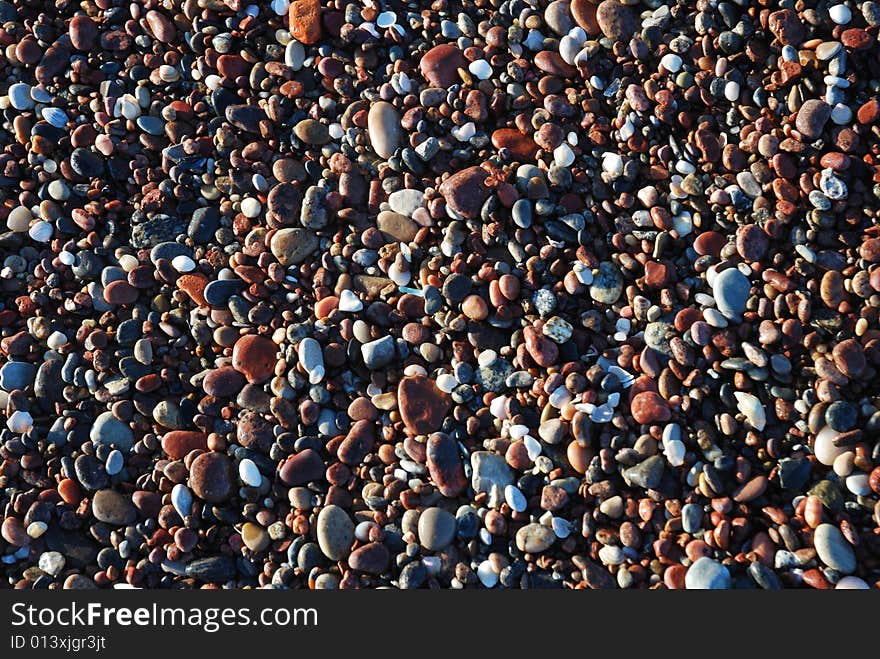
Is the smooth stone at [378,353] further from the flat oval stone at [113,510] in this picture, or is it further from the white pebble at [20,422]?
the white pebble at [20,422]

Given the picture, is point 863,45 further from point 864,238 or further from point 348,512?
point 348,512

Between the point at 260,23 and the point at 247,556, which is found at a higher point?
the point at 260,23

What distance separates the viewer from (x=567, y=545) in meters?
1.71

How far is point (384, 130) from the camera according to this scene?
209 centimetres

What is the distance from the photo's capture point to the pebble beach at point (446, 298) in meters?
1.73

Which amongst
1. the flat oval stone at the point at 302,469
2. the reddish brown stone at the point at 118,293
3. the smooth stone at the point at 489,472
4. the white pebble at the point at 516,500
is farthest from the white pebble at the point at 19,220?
the white pebble at the point at 516,500

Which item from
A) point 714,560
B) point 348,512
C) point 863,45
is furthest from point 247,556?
point 863,45

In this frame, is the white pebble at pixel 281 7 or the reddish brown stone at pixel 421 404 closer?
the reddish brown stone at pixel 421 404

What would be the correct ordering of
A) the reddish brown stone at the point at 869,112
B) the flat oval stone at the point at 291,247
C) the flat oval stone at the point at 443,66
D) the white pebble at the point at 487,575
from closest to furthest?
the white pebble at the point at 487,575
the reddish brown stone at the point at 869,112
the flat oval stone at the point at 291,247
the flat oval stone at the point at 443,66

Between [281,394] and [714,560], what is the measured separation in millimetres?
1002

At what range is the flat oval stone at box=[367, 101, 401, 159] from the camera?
2.09m

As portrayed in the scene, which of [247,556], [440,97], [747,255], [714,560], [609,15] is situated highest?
[609,15]

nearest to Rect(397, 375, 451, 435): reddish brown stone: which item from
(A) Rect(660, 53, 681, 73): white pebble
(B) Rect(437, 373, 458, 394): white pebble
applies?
(B) Rect(437, 373, 458, 394): white pebble

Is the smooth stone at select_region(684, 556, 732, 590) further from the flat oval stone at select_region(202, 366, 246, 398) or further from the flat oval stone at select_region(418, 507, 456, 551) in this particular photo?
the flat oval stone at select_region(202, 366, 246, 398)
